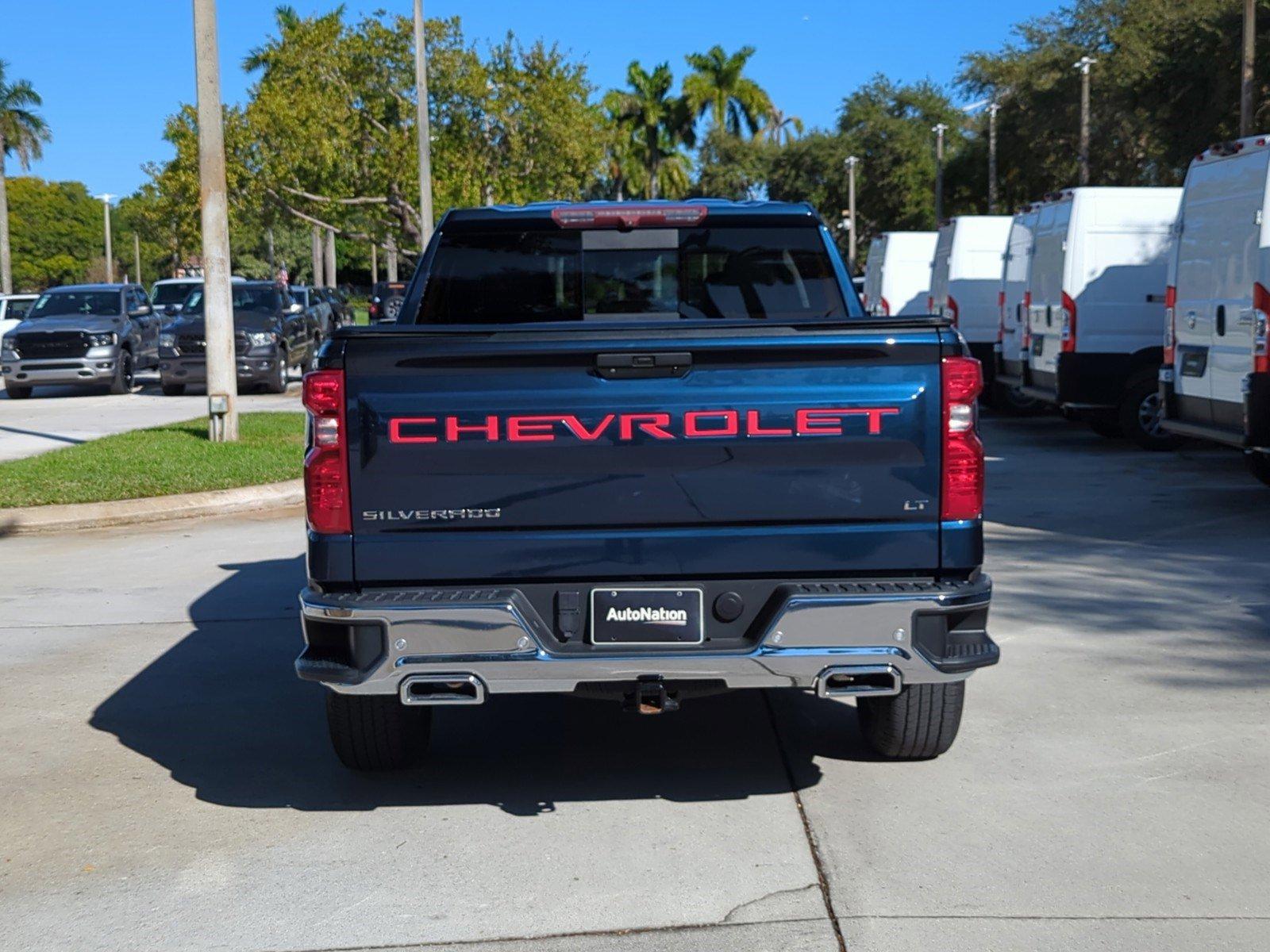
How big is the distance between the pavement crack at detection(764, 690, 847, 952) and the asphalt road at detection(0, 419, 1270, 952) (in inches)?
0.6

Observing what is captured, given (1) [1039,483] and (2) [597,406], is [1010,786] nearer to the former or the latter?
(2) [597,406]

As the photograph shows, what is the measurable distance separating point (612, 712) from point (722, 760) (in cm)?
87

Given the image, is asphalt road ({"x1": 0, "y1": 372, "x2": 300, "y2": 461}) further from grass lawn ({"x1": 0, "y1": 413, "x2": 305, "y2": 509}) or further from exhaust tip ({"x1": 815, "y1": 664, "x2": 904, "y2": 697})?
exhaust tip ({"x1": 815, "y1": 664, "x2": 904, "y2": 697})

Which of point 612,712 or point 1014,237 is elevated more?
point 1014,237

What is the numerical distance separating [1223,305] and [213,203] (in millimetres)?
9551

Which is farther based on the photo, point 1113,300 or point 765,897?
point 1113,300

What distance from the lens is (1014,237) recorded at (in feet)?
58.9

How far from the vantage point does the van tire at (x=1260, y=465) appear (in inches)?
461

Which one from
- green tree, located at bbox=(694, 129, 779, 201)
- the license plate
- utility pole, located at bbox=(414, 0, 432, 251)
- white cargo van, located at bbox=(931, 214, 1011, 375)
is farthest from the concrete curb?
green tree, located at bbox=(694, 129, 779, 201)

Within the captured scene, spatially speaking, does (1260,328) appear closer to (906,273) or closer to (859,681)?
(859,681)

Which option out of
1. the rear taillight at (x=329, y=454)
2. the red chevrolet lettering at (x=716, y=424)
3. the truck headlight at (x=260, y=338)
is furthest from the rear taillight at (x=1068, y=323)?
the truck headlight at (x=260, y=338)

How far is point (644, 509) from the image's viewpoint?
4688 millimetres

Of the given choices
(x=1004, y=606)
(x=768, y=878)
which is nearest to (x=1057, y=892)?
(x=768, y=878)

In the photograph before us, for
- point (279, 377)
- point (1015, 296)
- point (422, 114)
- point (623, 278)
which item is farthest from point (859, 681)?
point (422, 114)
